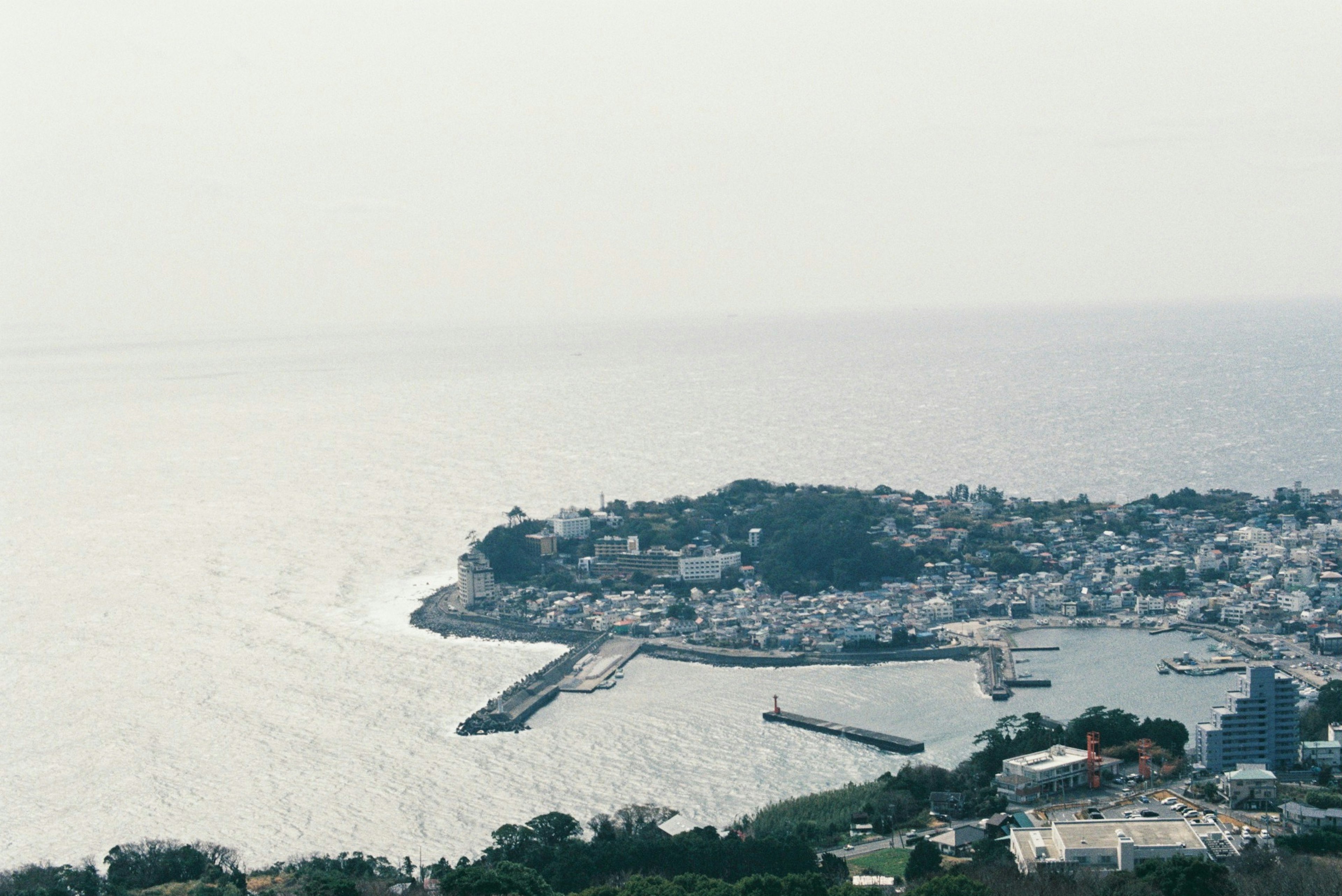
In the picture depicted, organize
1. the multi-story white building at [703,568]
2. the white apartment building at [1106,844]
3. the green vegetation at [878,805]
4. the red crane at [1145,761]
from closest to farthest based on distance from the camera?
the white apartment building at [1106,844]
the green vegetation at [878,805]
the red crane at [1145,761]
the multi-story white building at [703,568]

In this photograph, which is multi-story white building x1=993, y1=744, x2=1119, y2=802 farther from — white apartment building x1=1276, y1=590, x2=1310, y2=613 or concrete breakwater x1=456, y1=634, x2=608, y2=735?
white apartment building x1=1276, y1=590, x2=1310, y2=613

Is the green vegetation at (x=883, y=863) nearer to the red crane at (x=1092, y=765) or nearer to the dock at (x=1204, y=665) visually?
the red crane at (x=1092, y=765)

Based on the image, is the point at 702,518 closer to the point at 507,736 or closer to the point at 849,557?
the point at 849,557

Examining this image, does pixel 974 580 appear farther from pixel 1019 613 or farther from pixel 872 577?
pixel 1019 613

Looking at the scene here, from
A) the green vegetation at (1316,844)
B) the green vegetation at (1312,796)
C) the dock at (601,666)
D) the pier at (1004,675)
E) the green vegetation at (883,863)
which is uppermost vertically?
the green vegetation at (1316,844)

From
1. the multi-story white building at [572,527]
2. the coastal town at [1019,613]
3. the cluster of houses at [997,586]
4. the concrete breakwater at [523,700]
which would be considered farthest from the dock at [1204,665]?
the multi-story white building at [572,527]

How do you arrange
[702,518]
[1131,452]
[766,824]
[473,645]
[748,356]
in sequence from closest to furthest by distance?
[766,824], [473,645], [702,518], [1131,452], [748,356]

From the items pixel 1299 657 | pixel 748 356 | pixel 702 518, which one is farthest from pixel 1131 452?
pixel 748 356
